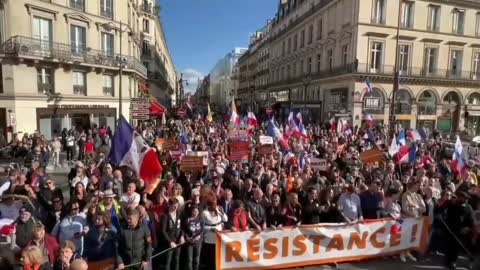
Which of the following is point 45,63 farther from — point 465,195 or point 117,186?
point 465,195

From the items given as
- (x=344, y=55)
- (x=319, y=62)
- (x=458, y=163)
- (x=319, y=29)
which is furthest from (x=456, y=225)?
(x=319, y=29)

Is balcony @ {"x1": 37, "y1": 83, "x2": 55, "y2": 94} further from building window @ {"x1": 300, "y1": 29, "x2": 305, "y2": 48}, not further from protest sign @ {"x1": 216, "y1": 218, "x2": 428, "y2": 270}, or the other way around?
building window @ {"x1": 300, "y1": 29, "x2": 305, "y2": 48}

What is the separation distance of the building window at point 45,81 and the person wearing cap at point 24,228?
22.3 meters

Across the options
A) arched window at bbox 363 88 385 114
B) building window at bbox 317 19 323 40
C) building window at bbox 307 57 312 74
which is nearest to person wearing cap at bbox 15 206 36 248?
arched window at bbox 363 88 385 114

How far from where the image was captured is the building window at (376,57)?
115 ft

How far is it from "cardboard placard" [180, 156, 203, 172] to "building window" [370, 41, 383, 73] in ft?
95.8

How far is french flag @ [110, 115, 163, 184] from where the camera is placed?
25.7 ft

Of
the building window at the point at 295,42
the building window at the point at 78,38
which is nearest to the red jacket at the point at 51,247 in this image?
the building window at the point at 78,38

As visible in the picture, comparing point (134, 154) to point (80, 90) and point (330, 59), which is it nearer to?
point (80, 90)

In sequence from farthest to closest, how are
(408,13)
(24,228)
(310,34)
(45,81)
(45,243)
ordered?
1. (310,34)
2. (408,13)
3. (45,81)
4. (24,228)
5. (45,243)

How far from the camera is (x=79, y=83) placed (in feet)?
91.0

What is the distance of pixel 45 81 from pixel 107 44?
6895 mm

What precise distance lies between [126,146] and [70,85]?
21.4 meters

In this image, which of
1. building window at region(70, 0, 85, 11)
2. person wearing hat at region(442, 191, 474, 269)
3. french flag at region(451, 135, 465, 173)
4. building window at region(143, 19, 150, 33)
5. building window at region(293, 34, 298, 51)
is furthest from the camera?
building window at region(293, 34, 298, 51)
